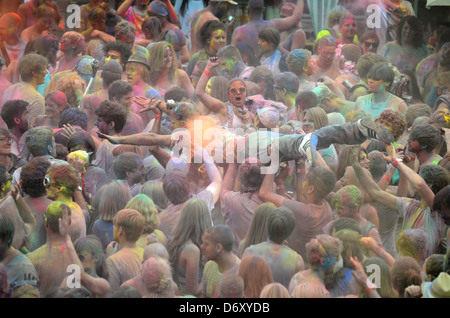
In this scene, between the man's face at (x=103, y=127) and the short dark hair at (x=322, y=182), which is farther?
the man's face at (x=103, y=127)

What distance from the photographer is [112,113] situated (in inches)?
321

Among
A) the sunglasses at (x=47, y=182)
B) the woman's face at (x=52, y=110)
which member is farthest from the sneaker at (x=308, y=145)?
the woman's face at (x=52, y=110)

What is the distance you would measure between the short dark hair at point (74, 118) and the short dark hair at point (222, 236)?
8.06ft

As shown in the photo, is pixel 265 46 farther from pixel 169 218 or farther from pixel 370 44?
pixel 169 218

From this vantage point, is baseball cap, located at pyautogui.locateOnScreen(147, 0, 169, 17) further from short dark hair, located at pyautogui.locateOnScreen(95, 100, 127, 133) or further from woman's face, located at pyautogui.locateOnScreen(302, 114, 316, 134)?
woman's face, located at pyautogui.locateOnScreen(302, 114, 316, 134)

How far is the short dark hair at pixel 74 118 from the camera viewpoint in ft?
27.1

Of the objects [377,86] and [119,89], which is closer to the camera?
[119,89]

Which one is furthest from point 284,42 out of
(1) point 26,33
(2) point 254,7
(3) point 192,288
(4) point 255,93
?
(3) point 192,288

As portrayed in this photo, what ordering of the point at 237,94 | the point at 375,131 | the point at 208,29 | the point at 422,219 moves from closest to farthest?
the point at 422,219
the point at 375,131
the point at 237,94
the point at 208,29

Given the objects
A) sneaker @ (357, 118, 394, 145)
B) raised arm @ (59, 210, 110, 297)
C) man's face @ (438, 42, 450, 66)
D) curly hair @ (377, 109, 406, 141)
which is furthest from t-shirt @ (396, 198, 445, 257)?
man's face @ (438, 42, 450, 66)

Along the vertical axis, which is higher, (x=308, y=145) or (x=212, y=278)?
(x=308, y=145)

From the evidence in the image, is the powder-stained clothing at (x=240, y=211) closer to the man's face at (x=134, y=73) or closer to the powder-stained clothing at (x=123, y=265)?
the powder-stained clothing at (x=123, y=265)

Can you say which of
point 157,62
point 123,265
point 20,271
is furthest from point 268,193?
point 157,62

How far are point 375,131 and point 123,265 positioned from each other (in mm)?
2432
